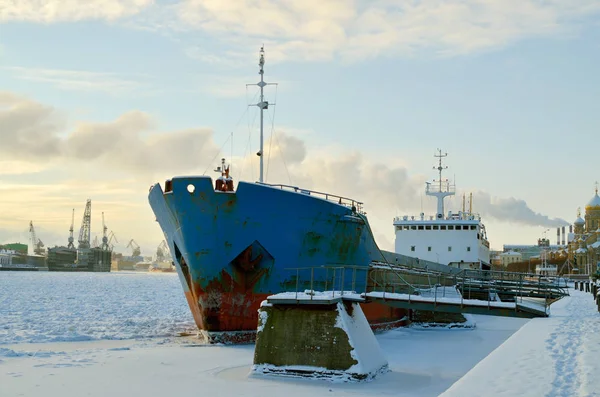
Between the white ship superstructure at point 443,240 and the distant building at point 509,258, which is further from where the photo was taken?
the distant building at point 509,258

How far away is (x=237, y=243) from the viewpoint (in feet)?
58.1

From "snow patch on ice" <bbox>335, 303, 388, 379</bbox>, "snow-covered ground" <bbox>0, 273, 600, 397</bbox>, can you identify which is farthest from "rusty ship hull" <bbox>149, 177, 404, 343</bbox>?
"snow patch on ice" <bbox>335, 303, 388, 379</bbox>

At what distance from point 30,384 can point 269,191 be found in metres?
8.10

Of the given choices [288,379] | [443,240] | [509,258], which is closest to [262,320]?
[288,379]

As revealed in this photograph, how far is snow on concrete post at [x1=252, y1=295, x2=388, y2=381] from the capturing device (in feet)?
41.5

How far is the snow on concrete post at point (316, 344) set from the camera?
1266cm

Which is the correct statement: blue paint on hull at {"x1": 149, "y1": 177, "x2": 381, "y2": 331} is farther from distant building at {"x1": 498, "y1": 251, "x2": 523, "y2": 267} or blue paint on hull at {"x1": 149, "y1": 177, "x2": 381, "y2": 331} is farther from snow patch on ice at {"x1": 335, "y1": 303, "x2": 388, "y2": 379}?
distant building at {"x1": 498, "y1": 251, "x2": 523, "y2": 267}

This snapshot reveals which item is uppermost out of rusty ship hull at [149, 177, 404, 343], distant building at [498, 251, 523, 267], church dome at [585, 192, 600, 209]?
church dome at [585, 192, 600, 209]

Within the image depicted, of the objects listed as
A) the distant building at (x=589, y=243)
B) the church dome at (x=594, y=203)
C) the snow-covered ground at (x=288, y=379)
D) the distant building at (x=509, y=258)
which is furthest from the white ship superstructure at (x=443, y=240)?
the distant building at (x=509, y=258)

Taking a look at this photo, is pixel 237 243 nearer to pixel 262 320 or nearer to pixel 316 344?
A: pixel 262 320

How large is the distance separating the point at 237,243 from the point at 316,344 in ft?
17.7

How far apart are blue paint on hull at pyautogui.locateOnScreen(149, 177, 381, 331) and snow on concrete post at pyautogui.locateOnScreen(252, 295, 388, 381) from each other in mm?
4114

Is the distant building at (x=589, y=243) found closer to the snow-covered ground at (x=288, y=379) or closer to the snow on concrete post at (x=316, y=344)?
the snow-covered ground at (x=288, y=379)

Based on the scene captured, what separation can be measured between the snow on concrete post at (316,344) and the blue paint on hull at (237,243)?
411 centimetres
